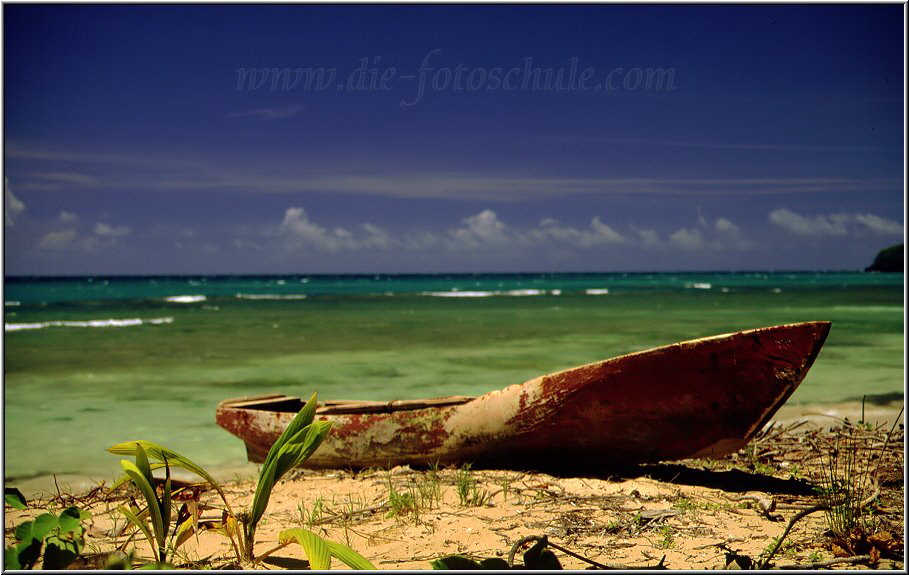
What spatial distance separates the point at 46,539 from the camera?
6.96ft

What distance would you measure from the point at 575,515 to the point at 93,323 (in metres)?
18.7

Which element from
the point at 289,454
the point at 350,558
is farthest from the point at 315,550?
the point at 289,454

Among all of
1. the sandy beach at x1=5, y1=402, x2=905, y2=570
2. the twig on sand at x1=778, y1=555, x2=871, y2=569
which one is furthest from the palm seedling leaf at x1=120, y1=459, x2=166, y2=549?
the twig on sand at x1=778, y1=555, x2=871, y2=569

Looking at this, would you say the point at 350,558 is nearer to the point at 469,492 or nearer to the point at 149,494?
the point at 149,494

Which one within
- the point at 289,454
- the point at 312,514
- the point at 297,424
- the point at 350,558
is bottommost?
the point at 312,514

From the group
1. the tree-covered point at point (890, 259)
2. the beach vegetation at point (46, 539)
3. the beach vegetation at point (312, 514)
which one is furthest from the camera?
the tree-covered point at point (890, 259)

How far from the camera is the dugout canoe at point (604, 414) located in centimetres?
346

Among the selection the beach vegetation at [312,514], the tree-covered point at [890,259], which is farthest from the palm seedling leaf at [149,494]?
the tree-covered point at [890,259]

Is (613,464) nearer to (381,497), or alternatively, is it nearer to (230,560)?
(381,497)

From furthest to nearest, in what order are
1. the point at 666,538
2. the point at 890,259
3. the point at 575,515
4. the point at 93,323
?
1. the point at 890,259
2. the point at 93,323
3. the point at 575,515
4. the point at 666,538

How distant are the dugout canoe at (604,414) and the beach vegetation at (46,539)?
87.8 inches

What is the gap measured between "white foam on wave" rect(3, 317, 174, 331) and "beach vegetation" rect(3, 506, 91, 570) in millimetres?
17270

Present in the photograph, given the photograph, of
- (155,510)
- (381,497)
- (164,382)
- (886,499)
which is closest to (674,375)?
(886,499)

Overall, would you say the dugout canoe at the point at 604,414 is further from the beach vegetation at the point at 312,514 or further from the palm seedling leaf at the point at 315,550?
the palm seedling leaf at the point at 315,550
